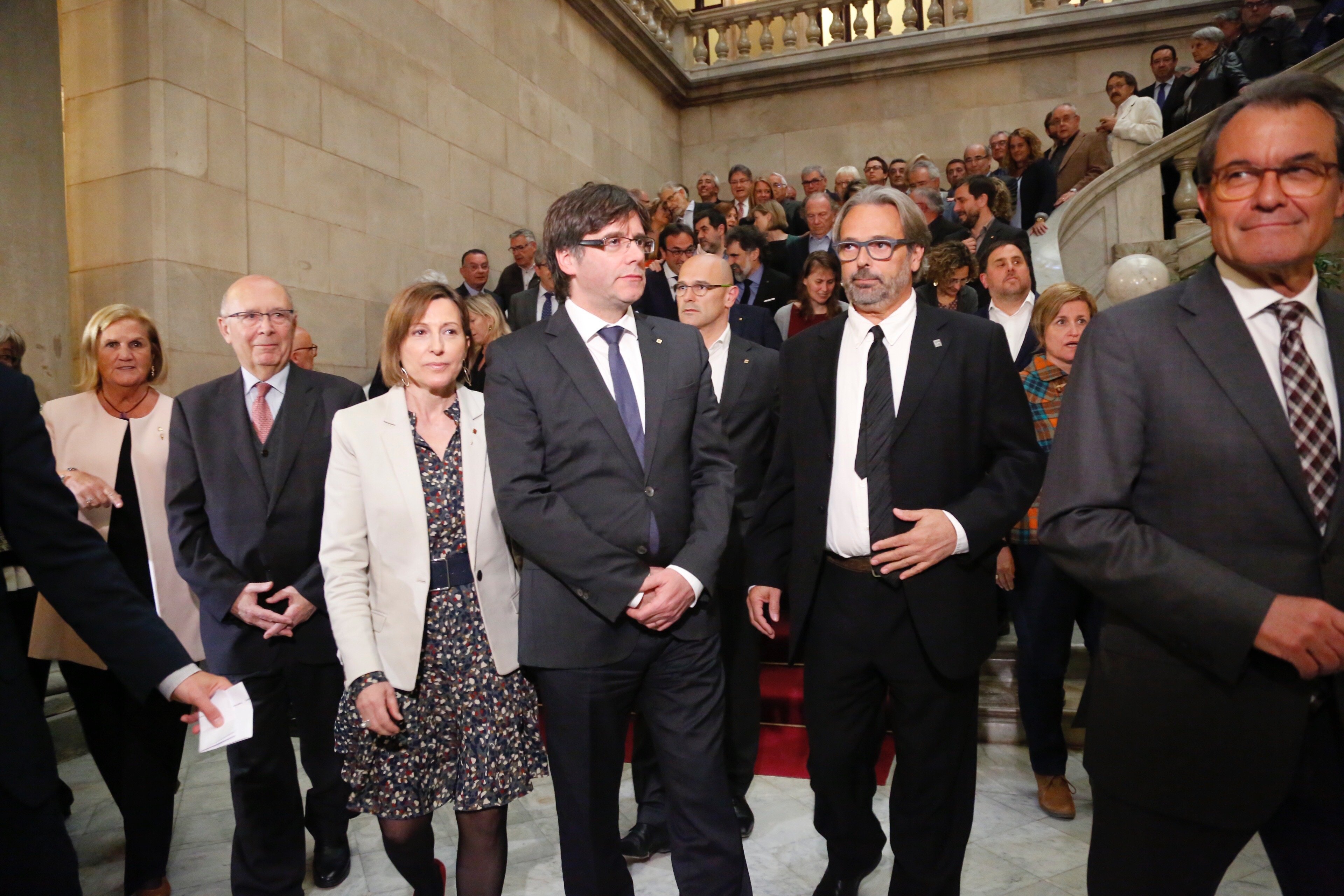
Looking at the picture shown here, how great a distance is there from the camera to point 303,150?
6766 millimetres

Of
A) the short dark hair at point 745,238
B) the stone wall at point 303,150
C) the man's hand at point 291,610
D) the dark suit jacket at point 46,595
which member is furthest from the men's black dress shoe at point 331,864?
the short dark hair at point 745,238

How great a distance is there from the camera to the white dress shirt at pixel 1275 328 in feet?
5.01

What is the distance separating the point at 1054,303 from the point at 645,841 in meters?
2.46

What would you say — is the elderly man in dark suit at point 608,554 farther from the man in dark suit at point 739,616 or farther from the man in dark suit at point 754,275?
the man in dark suit at point 754,275

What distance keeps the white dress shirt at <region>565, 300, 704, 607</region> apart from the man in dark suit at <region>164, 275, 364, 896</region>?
94 cm

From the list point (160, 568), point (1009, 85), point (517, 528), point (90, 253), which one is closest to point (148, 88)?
point (90, 253)

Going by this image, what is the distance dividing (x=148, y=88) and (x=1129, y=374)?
598 centimetres

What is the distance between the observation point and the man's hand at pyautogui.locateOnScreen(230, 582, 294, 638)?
261cm

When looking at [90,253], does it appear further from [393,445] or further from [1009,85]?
[1009,85]

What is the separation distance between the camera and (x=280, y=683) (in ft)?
9.01

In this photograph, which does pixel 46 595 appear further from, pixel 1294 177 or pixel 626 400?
pixel 1294 177

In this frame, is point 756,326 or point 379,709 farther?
point 756,326

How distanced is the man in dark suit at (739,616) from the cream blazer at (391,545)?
1075 mm

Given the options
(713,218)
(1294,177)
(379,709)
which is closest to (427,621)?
(379,709)
